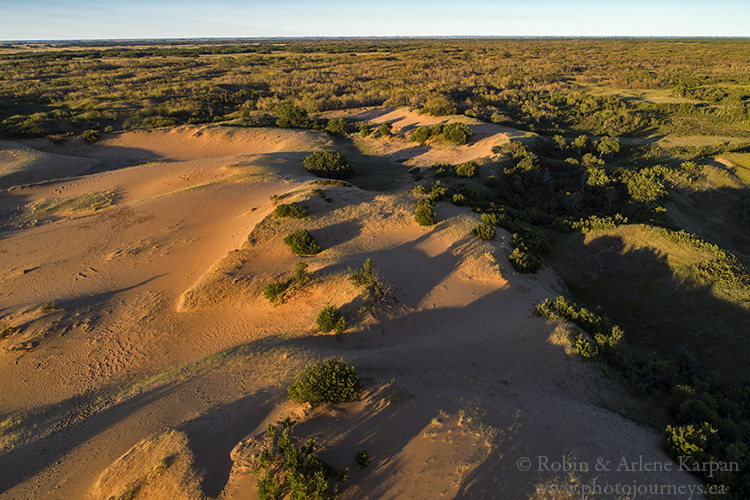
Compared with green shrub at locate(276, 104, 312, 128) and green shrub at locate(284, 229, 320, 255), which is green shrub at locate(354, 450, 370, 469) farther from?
green shrub at locate(276, 104, 312, 128)

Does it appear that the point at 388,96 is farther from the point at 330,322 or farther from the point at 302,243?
the point at 330,322

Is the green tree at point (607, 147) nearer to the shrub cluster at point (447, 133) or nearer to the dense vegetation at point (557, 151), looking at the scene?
the dense vegetation at point (557, 151)

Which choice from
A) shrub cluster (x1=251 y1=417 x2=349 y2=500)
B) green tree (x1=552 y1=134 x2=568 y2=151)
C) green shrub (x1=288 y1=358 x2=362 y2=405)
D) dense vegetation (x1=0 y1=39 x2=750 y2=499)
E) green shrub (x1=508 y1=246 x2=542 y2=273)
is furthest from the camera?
green tree (x1=552 y1=134 x2=568 y2=151)

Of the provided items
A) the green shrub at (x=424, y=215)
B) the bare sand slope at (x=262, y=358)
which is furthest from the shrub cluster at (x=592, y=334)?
the green shrub at (x=424, y=215)

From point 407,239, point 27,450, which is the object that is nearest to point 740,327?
point 407,239

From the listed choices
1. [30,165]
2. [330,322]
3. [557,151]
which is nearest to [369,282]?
[330,322]

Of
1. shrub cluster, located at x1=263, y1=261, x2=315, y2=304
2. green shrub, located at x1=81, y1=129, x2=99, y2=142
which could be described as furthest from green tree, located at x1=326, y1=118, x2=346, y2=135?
shrub cluster, located at x1=263, y1=261, x2=315, y2=304
